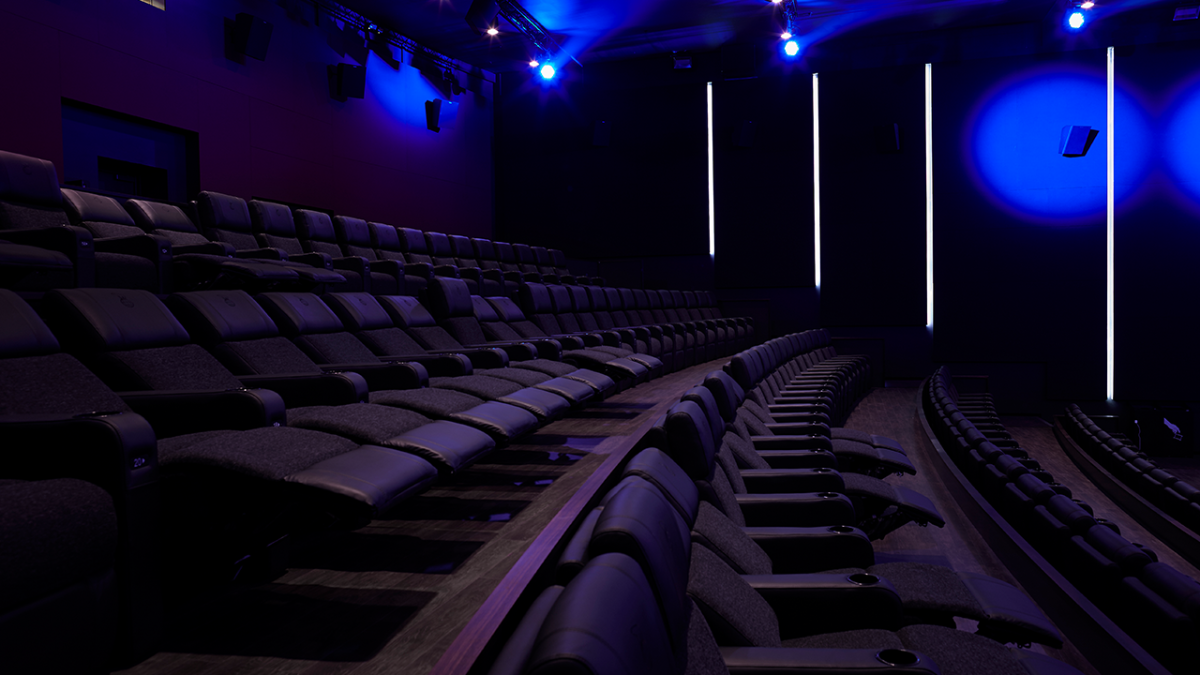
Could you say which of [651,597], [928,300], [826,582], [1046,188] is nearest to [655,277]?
[928,300]

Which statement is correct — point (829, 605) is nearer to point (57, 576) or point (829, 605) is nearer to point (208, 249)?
point (57, 576)

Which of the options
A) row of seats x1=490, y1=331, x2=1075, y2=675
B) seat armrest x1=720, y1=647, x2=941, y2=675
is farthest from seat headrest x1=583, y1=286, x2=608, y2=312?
seat armrest x1=720, y1=647, x2=941, y2=675

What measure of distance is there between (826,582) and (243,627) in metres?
0.88

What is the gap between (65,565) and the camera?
787 mm

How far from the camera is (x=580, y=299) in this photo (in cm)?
419

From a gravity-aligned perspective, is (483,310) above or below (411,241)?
below

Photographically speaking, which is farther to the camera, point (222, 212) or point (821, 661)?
point (222, 212)

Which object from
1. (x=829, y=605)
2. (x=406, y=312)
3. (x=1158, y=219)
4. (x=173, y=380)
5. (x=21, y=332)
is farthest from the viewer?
(x=1158, y=219)

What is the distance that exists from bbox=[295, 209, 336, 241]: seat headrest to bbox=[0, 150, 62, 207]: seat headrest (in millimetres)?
1285

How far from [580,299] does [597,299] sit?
0.87 ft

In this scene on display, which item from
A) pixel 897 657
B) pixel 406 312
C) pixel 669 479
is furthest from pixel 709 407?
pixel 406 312

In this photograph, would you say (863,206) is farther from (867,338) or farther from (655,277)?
(655,277)

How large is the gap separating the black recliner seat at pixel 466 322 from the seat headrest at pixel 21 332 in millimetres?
1445

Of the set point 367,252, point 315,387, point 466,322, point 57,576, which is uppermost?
point 367,252
